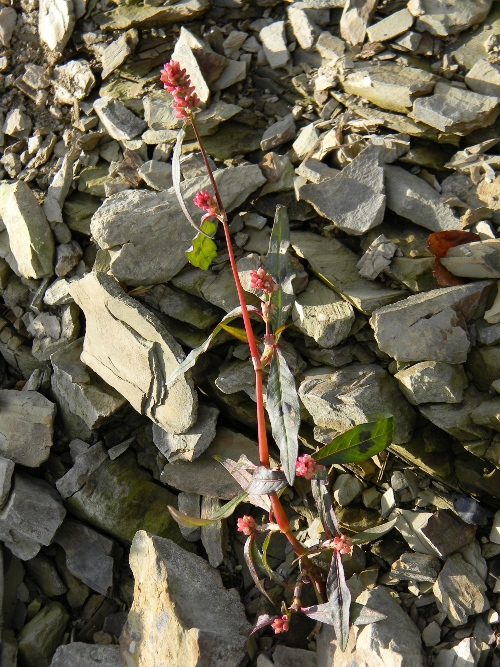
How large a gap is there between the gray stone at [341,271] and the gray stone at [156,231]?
417 millimetres

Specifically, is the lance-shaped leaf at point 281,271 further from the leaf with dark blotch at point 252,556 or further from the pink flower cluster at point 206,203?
the leaf with dark blotch at point 252,556

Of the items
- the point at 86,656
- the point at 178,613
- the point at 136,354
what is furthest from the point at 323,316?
the point at 86,656

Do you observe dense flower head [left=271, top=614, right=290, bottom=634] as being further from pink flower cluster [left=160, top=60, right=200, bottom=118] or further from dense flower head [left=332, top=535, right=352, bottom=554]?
pink flower cluster [left=160, top=60, right=200, bottom=118]

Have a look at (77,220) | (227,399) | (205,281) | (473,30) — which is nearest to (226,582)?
(227,399)

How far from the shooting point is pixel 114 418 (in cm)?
380

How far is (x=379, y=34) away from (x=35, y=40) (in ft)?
7.99

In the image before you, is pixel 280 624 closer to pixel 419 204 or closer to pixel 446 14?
pixel 419 204

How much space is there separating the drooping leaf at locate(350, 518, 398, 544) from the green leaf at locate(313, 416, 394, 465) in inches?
18.1

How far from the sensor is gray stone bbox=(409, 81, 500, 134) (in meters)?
3.38

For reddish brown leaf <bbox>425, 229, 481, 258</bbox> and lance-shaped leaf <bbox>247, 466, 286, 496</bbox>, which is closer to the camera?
lance-shaped leaf <bbox>247, 466, 286, 496</bbox>

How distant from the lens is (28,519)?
11.8 feet

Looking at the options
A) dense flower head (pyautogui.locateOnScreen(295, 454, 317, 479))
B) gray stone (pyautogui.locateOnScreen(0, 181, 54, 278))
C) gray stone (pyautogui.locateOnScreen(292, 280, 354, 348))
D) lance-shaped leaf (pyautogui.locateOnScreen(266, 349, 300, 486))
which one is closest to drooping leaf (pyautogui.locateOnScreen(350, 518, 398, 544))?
dense flower head (pyautogui.locateOnScreen(295, 454, 317, 479))

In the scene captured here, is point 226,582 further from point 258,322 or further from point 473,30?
point 473,30

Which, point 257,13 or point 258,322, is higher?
point 257,13
